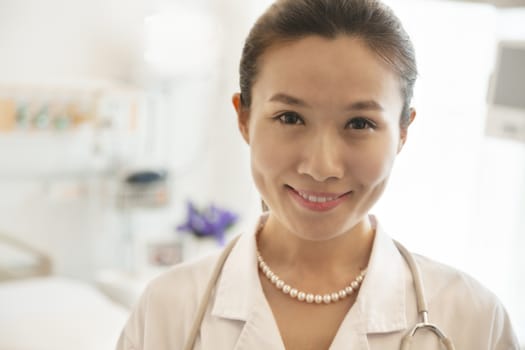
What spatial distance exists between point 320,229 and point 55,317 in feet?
5.20

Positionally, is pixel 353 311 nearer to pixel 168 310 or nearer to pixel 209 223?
pixel 168 310

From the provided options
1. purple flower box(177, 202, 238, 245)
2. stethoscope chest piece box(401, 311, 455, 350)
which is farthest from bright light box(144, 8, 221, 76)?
stethoscope chest piece box(401, 311, 455, 350)

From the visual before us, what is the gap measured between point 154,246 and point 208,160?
0.70 meters

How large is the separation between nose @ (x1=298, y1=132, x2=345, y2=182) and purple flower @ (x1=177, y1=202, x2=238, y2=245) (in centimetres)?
195

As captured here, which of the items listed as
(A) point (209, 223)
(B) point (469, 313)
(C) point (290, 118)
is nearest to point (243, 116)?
(C) point (290, 118)

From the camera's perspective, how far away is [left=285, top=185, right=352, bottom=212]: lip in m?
0.92

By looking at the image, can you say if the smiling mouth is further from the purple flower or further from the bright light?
the bright light

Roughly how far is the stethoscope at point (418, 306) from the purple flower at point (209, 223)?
171 centimetres

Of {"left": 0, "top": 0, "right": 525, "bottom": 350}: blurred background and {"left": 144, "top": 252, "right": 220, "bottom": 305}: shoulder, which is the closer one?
Result: {"left": 144, "top": 252, "right": 220, "bottom": 305}: shoulder

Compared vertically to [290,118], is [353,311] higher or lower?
lower

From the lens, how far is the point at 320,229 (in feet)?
3.08

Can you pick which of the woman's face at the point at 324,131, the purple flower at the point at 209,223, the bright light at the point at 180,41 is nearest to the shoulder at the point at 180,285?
the woman's face at the point at 324,131

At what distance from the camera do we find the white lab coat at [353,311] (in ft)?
3.23

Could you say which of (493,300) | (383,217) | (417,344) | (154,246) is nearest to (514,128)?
(493,300)
